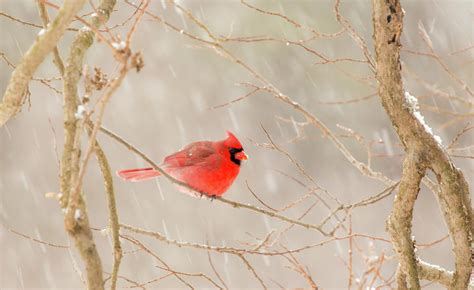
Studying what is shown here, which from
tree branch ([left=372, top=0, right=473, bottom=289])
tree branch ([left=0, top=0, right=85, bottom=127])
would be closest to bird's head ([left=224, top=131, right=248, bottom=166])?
tree branch ([left=372, top=0, right=473, bottom=289])

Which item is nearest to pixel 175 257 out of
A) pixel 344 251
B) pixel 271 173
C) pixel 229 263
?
pixel 229 263

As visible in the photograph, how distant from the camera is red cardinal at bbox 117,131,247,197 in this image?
3.47 metres

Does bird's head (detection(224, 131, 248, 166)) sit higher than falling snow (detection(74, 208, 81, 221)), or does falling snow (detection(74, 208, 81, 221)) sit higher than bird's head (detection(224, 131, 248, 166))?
bird's head (detection(224, 131, 248, 166))

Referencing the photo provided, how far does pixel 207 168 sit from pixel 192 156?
0.69 feet

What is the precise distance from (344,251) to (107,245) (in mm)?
3451

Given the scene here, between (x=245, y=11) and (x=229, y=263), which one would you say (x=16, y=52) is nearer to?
(x=245, y=11)

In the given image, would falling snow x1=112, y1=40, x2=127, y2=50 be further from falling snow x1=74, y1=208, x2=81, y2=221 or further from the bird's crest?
the bird's crest

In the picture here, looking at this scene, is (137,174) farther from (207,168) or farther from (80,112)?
(80,112)

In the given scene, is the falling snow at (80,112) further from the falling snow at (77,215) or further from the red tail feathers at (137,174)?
the red tail feathers at (137,174)

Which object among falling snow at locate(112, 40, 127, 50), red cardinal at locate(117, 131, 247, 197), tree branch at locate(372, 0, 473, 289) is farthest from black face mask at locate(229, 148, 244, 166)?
falling snow at locate(112, 40, 127, 50)

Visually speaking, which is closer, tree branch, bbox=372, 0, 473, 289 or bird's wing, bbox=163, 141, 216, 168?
tree branch, bbox=372, 0, 473, 289

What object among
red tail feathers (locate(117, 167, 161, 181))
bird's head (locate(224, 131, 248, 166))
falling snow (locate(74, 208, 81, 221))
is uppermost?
bird's head (locate(224, 131, 248, 166))

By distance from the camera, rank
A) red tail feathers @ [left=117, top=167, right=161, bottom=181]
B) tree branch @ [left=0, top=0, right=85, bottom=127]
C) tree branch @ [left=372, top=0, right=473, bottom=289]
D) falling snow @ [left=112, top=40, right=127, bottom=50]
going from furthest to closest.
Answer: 1. red tail feathers @ [left=117, top=167, right=161, bottom=181]
2. tree branch @ [left=372, top=0, right=473, bottom=289]
3. tree branch @ [left=0, top=0, right=85, bottom=127]
4. falling snow @ [left=112, top=40, right=127, bottom=50]

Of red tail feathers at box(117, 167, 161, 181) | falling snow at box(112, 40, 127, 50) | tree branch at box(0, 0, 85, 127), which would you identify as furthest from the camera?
red tail feathers at box(117, 167, 161, 181)
